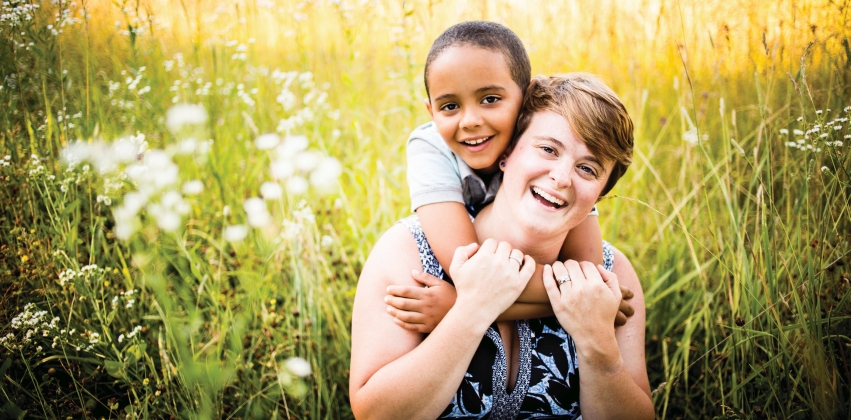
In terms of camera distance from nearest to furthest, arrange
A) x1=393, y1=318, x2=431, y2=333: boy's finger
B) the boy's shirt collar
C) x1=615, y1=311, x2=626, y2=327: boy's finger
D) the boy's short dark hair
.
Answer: x1=393, y1=318, x2=431, y2=333: boy's finger → x1=615, y1=311, x2=626, y2=327: boy's finger → the boy's short dark hair → the boy's shirt collar

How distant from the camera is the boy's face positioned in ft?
5.76

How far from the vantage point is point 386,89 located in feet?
13.0

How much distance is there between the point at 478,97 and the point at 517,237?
517 mm

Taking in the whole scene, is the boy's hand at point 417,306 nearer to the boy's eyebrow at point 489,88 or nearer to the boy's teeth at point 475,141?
the boy's teeth at point 475,141

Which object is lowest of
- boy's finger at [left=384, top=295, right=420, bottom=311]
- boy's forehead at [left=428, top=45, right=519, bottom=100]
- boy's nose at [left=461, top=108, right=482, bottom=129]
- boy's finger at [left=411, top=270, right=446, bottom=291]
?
boy's finger at [left=384, top=295, right=420, bottom=311]

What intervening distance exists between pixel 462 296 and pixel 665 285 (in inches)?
66.0

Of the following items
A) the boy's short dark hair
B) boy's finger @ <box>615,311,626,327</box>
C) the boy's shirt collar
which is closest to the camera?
boy's finger @ <box>615,311,626,327</box>

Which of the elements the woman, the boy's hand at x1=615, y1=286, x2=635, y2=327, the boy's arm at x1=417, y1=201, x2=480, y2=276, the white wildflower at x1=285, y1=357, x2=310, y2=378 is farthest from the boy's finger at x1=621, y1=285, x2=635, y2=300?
the white wildflower at x1=285, y1=357, x2=310, y2=378

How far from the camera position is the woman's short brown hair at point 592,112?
1.55m

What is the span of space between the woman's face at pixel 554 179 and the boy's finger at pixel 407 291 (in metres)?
0.39

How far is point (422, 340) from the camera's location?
64.3 inches

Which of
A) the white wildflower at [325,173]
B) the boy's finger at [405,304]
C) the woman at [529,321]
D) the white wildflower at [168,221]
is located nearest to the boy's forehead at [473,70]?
the woman at [529,321]

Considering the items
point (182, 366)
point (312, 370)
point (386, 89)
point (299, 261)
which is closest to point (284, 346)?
point (312, 370)

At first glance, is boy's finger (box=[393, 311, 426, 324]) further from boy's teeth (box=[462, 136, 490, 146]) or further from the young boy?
boy's teeth (box=[462, 136, 490, 146])
